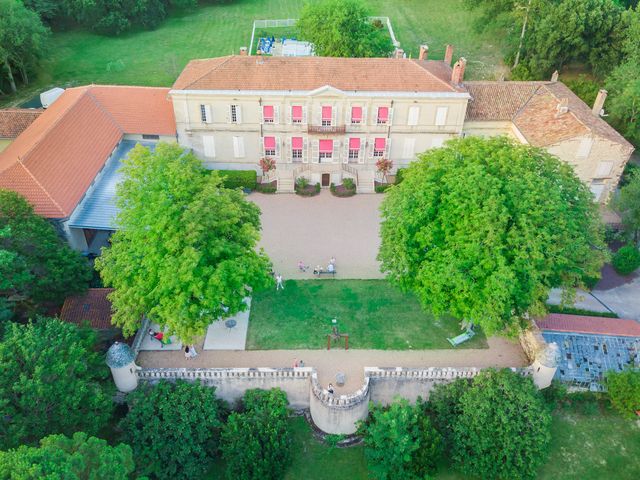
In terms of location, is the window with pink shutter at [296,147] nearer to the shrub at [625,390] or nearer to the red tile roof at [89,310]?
the red tile roof at [89,310]

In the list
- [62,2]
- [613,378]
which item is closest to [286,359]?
[613,378]

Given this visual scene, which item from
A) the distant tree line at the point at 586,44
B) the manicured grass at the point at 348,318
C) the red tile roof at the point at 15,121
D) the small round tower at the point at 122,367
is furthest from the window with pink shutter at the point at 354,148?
the red tile roof at the point at 15,121

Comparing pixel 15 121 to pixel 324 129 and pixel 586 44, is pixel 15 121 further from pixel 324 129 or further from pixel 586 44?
pixel 586 44

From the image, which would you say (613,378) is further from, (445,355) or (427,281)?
(427,281)

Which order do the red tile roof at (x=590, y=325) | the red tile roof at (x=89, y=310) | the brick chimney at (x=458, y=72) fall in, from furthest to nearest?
the brick chimney at (x=458, y=72) → the red tile roof at (x=590, y=325) → the red tile roof at (x=89, y=310)

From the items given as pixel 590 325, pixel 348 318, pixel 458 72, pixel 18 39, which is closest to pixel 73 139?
pixel 18 39
